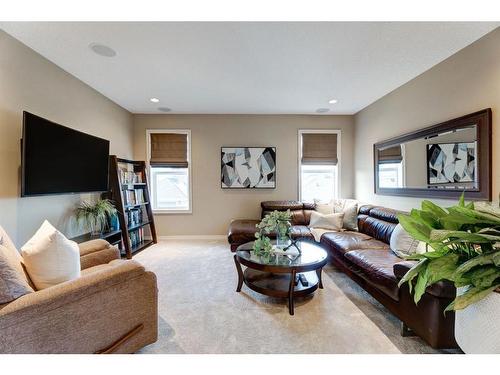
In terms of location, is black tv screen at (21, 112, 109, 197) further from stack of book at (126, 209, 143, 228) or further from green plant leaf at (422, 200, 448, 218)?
green plant leaf at (422, 200, 448, 218)

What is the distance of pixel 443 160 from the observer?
2.57m

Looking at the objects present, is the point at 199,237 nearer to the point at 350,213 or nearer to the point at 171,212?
the point at 171,212

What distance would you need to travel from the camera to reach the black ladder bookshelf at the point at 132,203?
11.4 ft

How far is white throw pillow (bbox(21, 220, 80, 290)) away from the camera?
4.52ft

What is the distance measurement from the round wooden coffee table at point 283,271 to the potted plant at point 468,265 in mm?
1190

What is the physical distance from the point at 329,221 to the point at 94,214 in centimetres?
350

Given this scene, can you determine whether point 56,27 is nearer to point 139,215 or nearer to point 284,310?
point 139,215

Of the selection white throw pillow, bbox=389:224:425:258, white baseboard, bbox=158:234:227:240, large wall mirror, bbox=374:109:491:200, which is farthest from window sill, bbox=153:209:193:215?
large wall mirror, bbox=374:109:491:200

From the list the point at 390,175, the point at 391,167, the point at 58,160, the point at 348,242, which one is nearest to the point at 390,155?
the point at 391,167

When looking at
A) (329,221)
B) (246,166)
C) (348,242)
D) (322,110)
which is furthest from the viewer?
(246,166)

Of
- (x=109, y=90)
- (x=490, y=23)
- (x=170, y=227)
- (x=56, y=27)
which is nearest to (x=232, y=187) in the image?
(x=170, y=227)

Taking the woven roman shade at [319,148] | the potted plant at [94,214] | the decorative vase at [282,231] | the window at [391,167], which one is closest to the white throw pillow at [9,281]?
the potted plant at [94,214]

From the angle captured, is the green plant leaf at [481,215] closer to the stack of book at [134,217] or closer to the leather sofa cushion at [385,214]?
the leather sofa cushion at [385,214]
